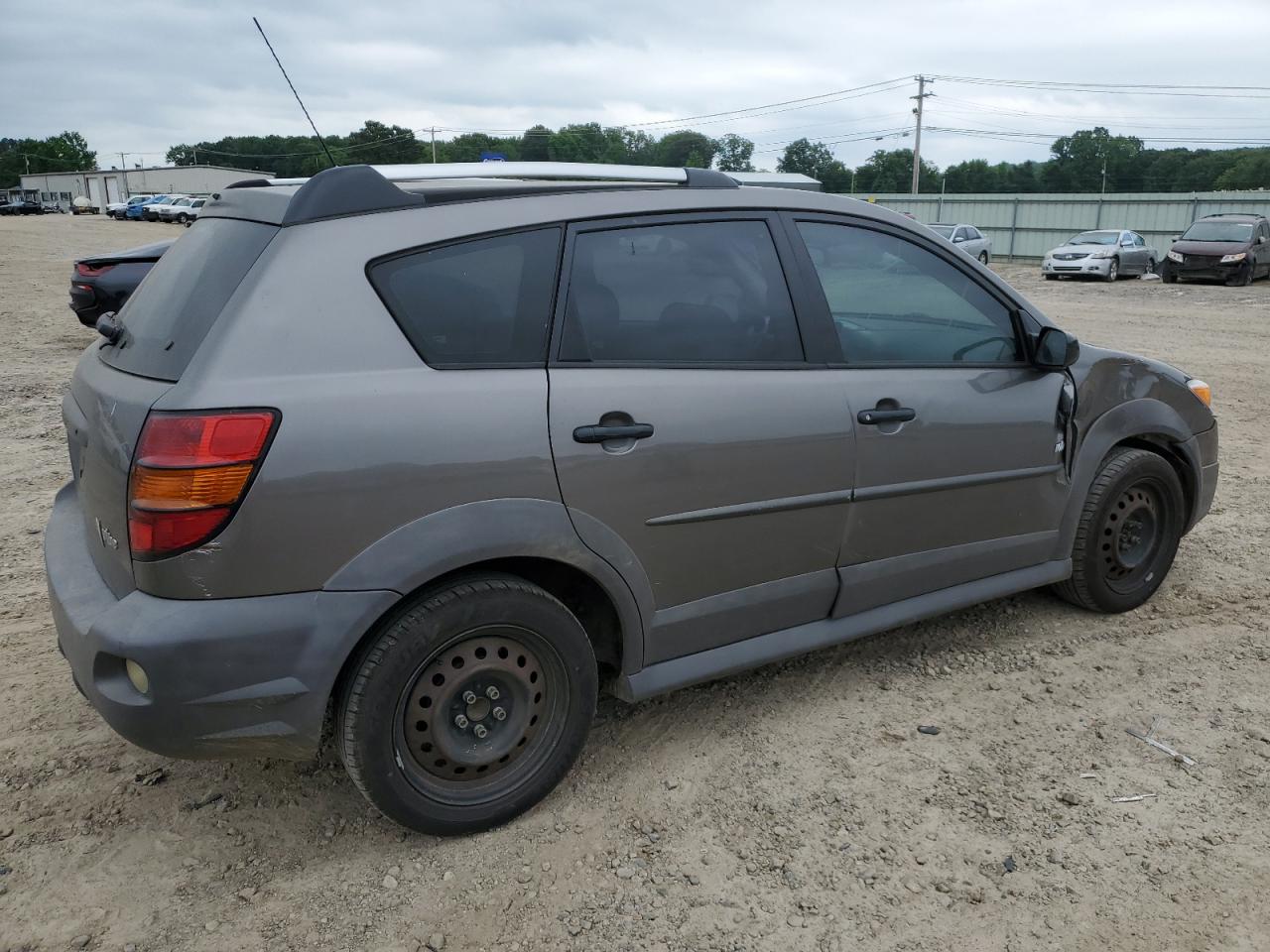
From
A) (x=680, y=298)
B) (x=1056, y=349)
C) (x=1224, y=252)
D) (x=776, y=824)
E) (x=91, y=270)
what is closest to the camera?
(x=776, y=824)

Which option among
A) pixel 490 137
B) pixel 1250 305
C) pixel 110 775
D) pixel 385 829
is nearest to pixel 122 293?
pixel 110 775

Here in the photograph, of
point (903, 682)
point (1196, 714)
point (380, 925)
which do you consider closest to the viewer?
point (380, 925)

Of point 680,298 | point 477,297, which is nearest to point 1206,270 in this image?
point 680,298

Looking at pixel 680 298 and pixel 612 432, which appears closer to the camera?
pixel 612 432

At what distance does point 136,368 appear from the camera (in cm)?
259

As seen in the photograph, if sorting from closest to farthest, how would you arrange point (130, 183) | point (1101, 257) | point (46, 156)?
point (1101, 257), point (130, 183), point (46, 156)

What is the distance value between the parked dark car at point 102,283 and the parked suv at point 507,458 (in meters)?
7.77

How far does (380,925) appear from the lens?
243cm

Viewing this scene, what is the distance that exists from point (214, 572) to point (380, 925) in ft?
3.18

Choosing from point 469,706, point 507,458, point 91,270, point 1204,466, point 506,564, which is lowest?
point 469,706

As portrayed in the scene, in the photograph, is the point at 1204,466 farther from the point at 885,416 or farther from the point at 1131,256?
the point at 1131,256

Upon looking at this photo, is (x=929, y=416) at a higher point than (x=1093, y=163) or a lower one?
lower

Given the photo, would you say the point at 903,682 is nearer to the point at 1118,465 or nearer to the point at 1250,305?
the point at 1118,465

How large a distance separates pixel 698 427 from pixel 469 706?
1.01m
